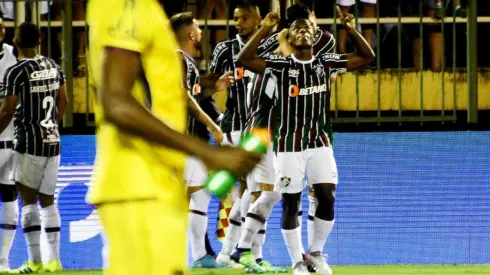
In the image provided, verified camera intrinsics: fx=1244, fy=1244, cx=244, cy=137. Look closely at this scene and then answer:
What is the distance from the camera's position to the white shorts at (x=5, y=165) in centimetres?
1062

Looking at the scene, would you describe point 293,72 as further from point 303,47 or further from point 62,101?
point 62,101

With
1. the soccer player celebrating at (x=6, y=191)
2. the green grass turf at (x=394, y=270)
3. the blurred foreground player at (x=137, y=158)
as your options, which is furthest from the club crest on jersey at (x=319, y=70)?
the blurred foreground player at (x=137, y=158)

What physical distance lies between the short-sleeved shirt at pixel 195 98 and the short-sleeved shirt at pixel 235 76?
19 centimetres

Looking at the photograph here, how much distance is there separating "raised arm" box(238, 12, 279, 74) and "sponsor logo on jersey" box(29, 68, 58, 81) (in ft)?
5.09

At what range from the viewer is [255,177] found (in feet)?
34.3

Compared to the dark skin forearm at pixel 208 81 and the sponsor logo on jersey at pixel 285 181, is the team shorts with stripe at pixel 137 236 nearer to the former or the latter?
the sponsor logo on jersey at pixel 285 181

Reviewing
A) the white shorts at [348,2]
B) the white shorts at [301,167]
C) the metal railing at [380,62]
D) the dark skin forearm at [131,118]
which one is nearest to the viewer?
the dark skin forearm at [131,118]

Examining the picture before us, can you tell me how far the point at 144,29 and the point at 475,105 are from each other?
325 inches

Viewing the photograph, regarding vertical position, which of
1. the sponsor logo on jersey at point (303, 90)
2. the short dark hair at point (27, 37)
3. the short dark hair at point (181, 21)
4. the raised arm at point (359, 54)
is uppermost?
the short dark hair at point (181, 21)

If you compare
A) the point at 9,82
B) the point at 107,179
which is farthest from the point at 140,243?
the point at 9,82

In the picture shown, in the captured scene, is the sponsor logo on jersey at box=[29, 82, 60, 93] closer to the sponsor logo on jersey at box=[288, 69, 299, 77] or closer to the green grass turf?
the green grass turf

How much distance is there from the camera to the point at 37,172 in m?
10.3

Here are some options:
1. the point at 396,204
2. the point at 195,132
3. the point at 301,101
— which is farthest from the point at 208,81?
the point at 396,204

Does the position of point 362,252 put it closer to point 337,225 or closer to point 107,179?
point 337,225
